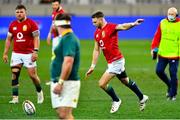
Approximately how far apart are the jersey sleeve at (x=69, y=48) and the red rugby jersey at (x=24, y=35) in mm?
5984

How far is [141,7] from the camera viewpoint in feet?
180

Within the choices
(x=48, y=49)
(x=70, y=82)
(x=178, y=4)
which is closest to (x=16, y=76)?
(x=70, y=82)

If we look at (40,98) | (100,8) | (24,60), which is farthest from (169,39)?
(100,8)

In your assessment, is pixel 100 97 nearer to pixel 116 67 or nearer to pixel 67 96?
pixel 116 67

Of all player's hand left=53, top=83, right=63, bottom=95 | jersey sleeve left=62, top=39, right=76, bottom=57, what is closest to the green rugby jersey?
jersey sleeve left=62, top=39, right=76, bottom=57

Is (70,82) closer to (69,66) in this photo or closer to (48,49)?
(69,66)

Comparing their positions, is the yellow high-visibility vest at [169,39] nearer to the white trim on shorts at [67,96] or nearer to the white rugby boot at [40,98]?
the white rugby boot at [40,98]

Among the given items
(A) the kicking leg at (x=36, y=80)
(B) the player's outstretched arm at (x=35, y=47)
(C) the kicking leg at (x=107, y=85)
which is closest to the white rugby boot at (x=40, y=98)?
(A) the kicking leg at (x=36, y=80)

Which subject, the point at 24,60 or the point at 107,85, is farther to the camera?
the point at 24,60

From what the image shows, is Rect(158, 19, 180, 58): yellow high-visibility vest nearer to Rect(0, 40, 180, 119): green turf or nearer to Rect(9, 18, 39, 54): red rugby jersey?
Rect(0, 40, 180, 119): green turf

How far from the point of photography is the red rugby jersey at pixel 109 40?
16.9 metres

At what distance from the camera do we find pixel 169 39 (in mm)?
19062

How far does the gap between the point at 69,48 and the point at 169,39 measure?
7.06m

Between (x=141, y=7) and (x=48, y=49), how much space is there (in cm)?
1714
